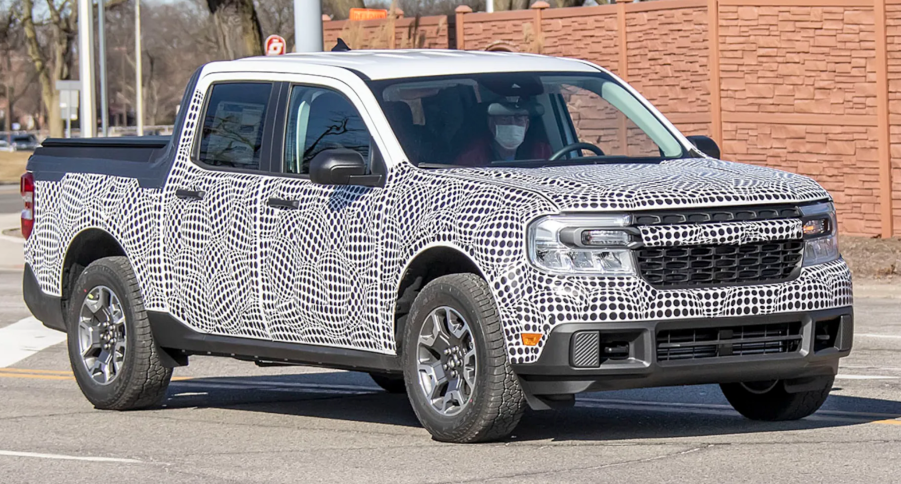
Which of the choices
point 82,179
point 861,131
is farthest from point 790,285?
point 861,131

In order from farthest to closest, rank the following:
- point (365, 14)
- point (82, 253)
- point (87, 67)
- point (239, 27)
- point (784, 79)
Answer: point (87, 67)
point (239, 27)
point (365, 14)
point (784, 79)
point (82, 253)

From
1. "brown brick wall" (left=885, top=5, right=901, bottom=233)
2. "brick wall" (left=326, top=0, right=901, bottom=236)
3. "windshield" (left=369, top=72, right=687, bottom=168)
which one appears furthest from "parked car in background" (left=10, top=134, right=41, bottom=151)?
"windshield" (left=369, top=72, right=687, bottom=168)

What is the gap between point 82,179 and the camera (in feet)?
32.2

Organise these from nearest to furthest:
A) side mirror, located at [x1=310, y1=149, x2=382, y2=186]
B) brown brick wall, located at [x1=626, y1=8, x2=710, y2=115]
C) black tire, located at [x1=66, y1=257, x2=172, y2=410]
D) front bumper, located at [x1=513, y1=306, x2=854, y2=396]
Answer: front bumper, located at [x1=513, y1=306, x2=854, y2=396]
side mirror, located at [x1=310, y1=149, x2=382, y2=186]
black tire, located at [x1=66, y1=257, x2=172, y2=410]
brown brick wall, located at [x1=626, y1=8, x2=710, y2=115]

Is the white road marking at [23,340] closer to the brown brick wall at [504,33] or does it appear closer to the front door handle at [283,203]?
the front door handle at [283,203]

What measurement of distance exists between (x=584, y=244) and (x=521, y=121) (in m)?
1.54

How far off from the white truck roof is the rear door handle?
748 millimetres

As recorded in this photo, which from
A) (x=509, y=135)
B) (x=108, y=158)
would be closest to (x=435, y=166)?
(x=509, y=135)

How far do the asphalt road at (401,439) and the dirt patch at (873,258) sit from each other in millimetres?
7390

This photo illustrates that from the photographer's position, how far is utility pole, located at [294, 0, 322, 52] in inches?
776

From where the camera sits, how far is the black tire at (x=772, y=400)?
8.13 metres

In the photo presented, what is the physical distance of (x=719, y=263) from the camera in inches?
286

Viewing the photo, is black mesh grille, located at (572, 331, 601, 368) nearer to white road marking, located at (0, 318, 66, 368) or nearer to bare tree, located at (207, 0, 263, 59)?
white road marking, located at (0, 318, 66, 368)

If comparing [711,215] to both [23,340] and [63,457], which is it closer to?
[63,457]
